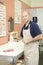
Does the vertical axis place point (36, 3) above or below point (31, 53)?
above

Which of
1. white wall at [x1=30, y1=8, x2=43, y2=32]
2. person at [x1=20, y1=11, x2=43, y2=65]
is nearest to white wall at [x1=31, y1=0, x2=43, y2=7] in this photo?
white wall at [x1=30, y1=8, x2=43, y2=32]

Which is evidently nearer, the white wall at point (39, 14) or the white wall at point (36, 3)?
the white wall at point (39, 14)

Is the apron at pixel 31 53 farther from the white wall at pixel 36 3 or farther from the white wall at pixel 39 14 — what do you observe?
the white wall at pixel 36 3

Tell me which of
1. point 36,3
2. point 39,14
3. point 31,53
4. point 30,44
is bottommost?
point 31,53

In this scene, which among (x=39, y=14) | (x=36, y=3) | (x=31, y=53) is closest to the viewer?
(x=31, y=53)

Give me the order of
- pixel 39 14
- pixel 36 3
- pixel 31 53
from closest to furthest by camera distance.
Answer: pixel 31 53
pixel 39 14
pixel 36 3

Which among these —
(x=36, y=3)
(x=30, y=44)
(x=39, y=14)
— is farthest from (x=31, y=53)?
(x=36, y=3)

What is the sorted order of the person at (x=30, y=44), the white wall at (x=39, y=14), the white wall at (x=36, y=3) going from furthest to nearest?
the white wall at (x=36, y=3) < the white wall at (x=39, y=14) < the person at (x=30, y=44)

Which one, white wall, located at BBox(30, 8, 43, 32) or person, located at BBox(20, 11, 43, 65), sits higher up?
white wall, located at BBox(30, 8, 43, 32)

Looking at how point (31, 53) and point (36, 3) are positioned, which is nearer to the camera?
point (31, 53)

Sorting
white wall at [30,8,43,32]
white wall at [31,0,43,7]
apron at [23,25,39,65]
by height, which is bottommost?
apron at [23,25,39,65]

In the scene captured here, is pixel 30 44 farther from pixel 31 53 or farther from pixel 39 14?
pixel 39 14

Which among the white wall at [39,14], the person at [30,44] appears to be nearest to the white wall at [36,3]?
the white wall at [39,14]

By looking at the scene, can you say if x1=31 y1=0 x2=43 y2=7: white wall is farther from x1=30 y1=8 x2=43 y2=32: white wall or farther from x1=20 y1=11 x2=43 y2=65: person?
x1=20 y1=11 x2=43 y2=65: person
